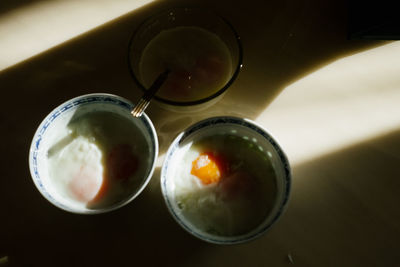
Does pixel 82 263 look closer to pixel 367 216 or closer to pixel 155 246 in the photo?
pixel 155 246

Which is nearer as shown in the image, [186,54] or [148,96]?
[148,96]

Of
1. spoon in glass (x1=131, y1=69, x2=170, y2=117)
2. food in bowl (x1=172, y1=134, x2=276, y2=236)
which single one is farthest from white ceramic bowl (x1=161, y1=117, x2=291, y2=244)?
spoon in glass (x1=131, y1=69, x2=170, y2=117)

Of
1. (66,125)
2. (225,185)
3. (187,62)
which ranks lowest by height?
(225,185)

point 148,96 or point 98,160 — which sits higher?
point 148,96

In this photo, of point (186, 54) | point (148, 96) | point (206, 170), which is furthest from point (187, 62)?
point (206, 170)

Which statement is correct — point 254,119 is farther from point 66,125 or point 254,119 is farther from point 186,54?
point 66,125

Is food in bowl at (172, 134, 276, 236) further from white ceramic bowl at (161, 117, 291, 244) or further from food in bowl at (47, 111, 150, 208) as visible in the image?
food in bowl at (47, 111, 150, 208)

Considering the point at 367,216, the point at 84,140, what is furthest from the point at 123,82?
the point at 367,216
